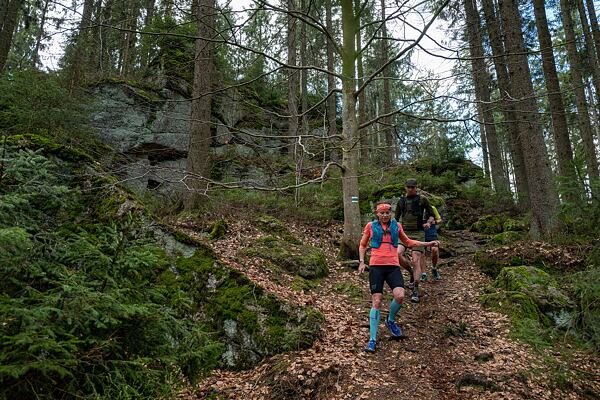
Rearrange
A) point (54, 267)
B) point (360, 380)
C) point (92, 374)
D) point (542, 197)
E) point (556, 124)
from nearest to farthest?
point (92, 374) < point (54, 267) < point (360, 380) < point (542, 197) < point (556, 124)

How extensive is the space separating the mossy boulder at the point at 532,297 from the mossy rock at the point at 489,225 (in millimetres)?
5819

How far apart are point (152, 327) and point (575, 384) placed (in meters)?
4.55

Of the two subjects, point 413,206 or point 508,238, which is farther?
point 508,238

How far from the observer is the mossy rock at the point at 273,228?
354 inches

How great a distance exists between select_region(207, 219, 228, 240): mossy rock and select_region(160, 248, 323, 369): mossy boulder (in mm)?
2354

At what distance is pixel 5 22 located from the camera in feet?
32.3

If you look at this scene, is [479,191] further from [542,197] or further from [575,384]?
[575,384]

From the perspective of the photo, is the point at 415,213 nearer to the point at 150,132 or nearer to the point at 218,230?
the point at 218,230

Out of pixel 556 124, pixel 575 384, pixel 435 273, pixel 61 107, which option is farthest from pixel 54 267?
pixel 556 124

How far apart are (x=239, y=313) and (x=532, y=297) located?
4.64 meters

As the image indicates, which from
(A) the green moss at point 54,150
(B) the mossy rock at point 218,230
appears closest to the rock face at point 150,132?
(B) the mossy rock at point 218,230

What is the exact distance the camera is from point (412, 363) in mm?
4652

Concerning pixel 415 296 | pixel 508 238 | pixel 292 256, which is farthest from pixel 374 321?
pixel 508 238

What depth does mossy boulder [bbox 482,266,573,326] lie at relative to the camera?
18.2 feet
